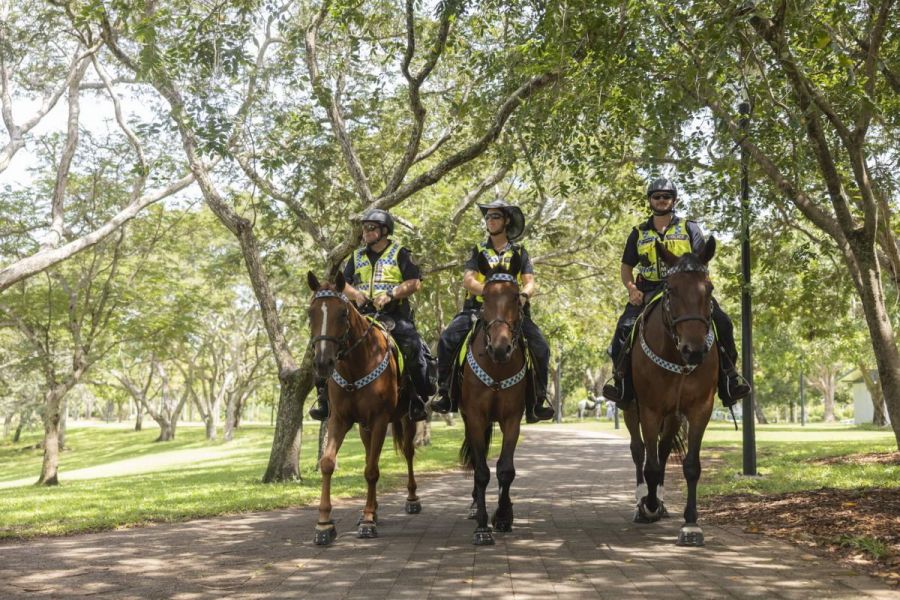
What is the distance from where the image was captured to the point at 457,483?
15117 millimetres

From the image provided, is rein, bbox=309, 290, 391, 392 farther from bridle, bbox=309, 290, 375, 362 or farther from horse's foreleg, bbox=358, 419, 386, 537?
horse's foreleg, bbox=358, 419, 386, 537

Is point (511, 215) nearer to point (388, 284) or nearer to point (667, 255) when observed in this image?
point (388, 284)

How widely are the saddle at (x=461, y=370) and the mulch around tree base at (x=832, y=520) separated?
8.96ft

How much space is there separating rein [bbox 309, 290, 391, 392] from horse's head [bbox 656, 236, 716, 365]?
3.11 m

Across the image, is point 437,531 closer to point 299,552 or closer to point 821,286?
point 299,552

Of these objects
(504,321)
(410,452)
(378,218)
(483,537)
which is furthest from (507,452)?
A: (378,218)

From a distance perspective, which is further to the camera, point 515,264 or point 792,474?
point 792,474

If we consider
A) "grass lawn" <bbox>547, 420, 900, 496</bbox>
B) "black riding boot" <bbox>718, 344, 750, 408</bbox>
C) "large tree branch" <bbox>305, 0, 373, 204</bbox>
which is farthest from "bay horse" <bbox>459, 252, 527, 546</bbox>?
"large tree branch" <bbox>305, 0, 373, 204</bbox>

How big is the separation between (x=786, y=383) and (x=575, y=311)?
180 feet

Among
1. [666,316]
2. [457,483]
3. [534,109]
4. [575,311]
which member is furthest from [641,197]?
[575,311]

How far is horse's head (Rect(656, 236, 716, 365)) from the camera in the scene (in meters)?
7.24

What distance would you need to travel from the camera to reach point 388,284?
9422 millimetres

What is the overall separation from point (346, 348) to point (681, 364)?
11.2ft

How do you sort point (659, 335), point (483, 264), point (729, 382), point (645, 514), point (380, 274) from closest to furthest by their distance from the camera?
point (659, 335) < point (483, 264) < point (729, 382) < point (645, 514) < point (380, 274)
